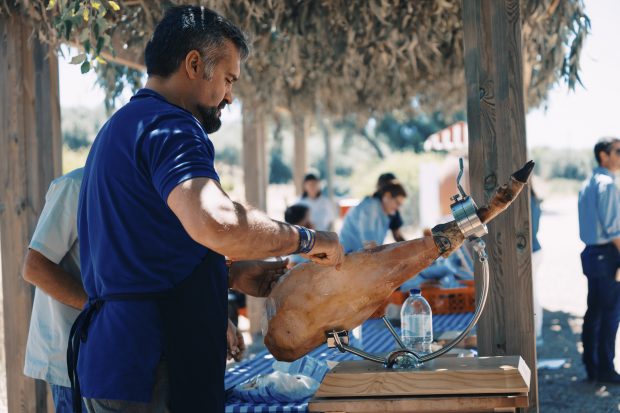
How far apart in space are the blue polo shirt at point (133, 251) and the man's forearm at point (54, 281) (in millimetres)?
891

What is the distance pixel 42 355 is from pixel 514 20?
2212 millimetres

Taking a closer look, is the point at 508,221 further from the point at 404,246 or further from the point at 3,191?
the point at 3,191

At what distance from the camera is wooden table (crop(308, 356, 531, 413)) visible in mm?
2373

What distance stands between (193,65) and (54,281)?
1.17 meters

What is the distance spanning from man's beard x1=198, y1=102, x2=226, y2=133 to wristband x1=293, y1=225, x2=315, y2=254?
1.33 feet

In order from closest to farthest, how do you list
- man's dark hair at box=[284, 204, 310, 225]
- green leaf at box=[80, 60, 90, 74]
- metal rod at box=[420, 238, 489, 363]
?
1. metal rod at box=[420, 238, 489, 363]
2. green leaf at box=[80, 60, 90, 74]
3. man's dark hair at box=[284, 204, 310, 225]

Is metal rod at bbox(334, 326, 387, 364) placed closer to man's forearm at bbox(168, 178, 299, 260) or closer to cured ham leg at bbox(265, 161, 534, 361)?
cured ham leg at bbox(265, 161, 534, 361)

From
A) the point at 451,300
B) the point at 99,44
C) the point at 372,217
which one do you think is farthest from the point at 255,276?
the point at 372,217

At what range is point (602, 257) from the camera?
6219 millimetres

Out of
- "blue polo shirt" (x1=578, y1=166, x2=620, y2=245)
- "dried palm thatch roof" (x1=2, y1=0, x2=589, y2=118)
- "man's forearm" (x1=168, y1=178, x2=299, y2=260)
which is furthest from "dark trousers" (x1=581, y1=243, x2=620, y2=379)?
"man's forearm" (x1=168, y1=178, x2=299, y2=260)

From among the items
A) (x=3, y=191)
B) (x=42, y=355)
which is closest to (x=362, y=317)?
(x=42, y=355)

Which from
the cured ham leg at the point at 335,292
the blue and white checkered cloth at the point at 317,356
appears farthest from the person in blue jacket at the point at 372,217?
the cured ham leg at the point at 335,292

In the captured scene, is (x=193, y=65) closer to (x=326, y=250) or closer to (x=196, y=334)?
(x=326, y=250)

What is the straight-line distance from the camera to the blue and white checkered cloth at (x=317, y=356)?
3.21 metres
